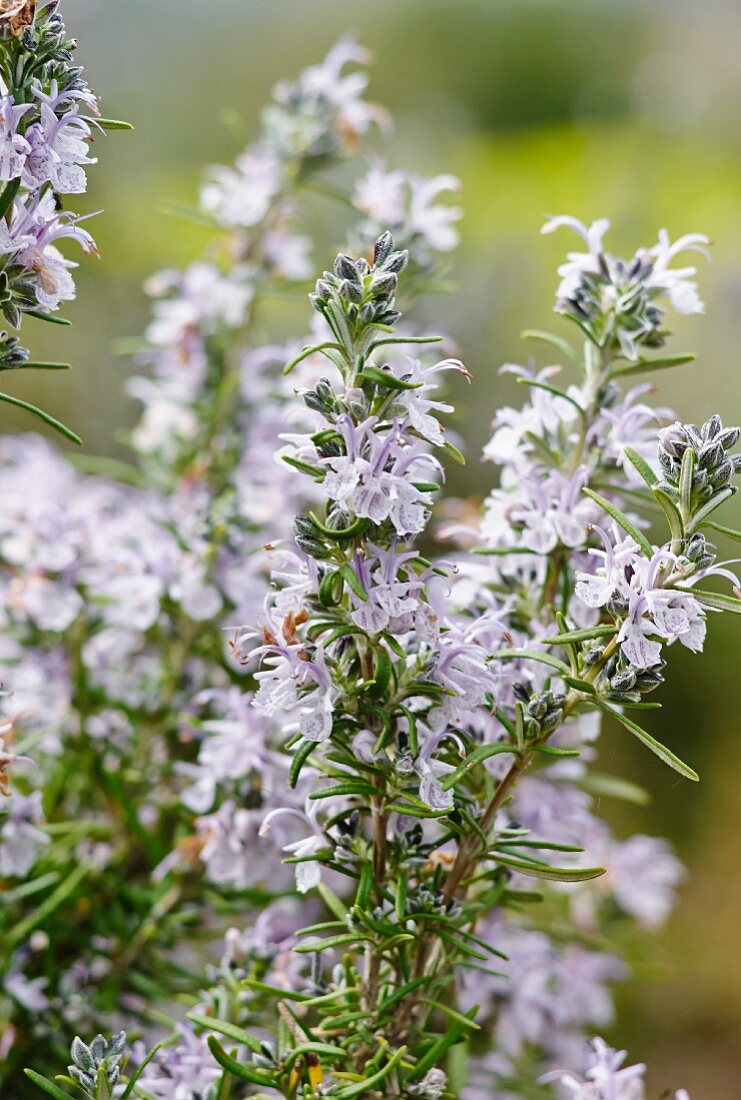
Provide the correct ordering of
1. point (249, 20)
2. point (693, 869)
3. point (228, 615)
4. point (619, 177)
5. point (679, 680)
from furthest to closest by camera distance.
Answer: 1. point (249, 20)
2. point (619, 177)
3. point (679, 680)
4. point (693, 869)
5. point (228, 615)

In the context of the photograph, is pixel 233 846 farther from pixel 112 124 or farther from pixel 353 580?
pixel 112 124

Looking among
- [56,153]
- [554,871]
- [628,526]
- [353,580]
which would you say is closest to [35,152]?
[56,153]

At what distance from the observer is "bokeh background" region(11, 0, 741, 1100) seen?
233cm

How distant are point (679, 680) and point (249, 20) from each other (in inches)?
135

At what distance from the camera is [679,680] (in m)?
→ 2.60

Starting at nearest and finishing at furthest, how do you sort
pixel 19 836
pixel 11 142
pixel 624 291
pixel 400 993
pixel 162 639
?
pixel 11 142, pixel 400 993, pixel 624 291, pixel 19 836, pixel 162 639

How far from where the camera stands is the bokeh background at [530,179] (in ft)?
7.63

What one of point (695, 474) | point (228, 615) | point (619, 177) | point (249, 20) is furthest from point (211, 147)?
point (695, 474)

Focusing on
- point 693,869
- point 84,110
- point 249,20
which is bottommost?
point 693,869

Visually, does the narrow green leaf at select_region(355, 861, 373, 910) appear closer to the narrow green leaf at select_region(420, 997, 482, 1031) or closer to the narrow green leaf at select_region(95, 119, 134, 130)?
the narrow green leaf at select_region(420, 997, 482, 1031)

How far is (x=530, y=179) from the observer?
3.78 metres

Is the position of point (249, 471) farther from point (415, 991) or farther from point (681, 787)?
point (681, 787)

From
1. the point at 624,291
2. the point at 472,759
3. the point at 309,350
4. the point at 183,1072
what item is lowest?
the point at 183,1072

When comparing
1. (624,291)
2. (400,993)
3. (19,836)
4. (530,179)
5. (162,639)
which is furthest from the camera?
(530,179)
